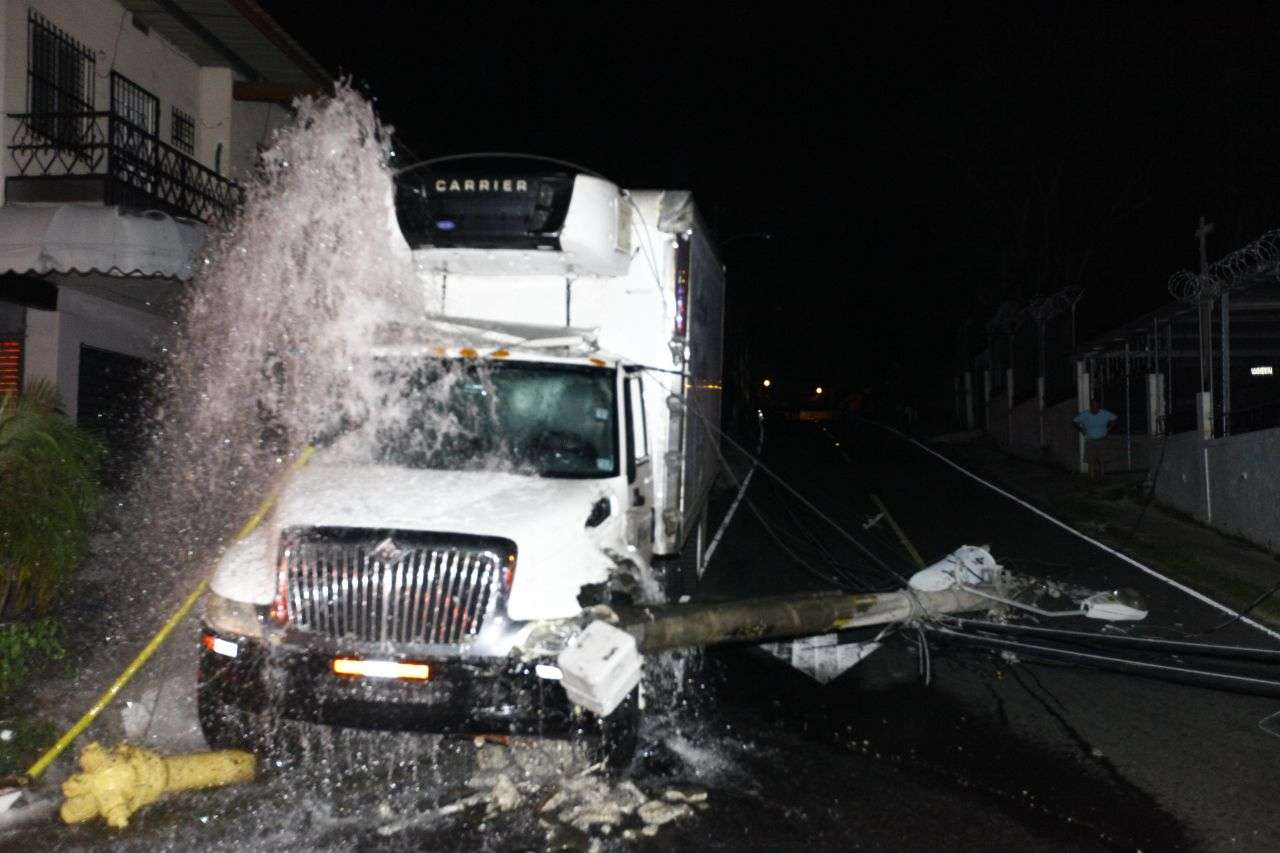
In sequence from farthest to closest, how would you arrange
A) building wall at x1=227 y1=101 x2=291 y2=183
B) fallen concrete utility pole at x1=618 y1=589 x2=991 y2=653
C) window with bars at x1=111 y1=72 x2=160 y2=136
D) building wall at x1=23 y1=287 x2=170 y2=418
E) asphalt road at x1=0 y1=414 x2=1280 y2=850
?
building wall at x1=227 y1=101 x2=291 y2=183 < window with bars at x1=111 y1=72 x2=160 y2=136 < building wall at x1=23 y1=287 x2=170 y2=418 < fallen concrete utility pole at x1=618 y1=589 x2=991 y2=653 < asphalt road at x1=0 y1=414 x2=1280 y2=850

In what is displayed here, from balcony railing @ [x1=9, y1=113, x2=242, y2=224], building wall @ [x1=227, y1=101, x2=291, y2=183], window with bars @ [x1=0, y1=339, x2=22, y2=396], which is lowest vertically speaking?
window with bars @ [x1=0, y1=339, x2=22, y2=396]

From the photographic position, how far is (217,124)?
18.5 m

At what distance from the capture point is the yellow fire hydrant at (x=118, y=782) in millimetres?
5555

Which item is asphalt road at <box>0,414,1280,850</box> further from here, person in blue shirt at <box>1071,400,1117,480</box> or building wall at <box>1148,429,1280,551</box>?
person in blue shirt at <box>1071,400,1117,480</box>

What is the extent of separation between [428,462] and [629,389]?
1.48m

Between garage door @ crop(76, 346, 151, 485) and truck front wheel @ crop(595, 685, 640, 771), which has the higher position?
garage door @ crop(76, 346, 151, 485)

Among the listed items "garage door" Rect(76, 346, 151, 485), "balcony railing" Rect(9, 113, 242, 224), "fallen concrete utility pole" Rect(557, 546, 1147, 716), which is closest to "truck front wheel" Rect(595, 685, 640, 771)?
"fallen concrete utility pole" Rect(557, 546, 1147, 716)

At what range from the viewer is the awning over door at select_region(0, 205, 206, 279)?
39.7ft

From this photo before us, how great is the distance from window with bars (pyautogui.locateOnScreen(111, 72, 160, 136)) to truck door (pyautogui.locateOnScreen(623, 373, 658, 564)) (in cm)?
1042

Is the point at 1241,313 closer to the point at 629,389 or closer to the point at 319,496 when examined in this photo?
the point at 629,389

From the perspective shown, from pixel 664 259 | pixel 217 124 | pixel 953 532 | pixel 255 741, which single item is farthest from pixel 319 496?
pixel 217 124

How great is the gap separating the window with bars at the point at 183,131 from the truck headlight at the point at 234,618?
1343 cm

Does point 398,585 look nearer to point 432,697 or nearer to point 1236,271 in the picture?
point 432,697

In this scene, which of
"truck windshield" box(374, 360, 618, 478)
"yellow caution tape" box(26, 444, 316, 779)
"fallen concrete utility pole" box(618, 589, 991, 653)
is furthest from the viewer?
"truck windshield" box(374, 360, 618, 478)
